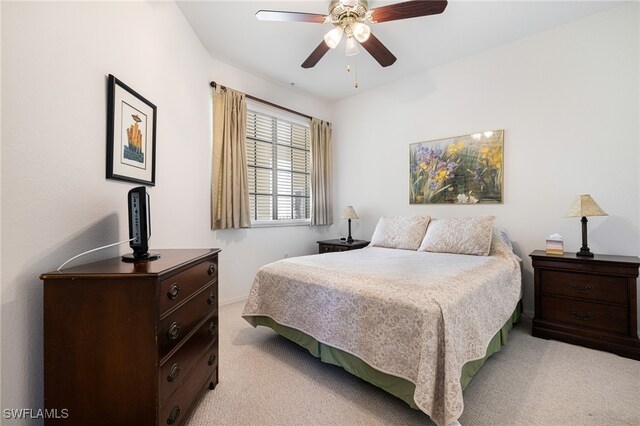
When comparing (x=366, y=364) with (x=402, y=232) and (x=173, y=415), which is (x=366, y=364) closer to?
(x=173, y=415)

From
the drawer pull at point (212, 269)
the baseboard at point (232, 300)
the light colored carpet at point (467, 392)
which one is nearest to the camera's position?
the light colored carpet at point (467, 392)

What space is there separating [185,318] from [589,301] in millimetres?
3009

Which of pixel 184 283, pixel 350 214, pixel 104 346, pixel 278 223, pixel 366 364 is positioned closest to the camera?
pixel 104 346

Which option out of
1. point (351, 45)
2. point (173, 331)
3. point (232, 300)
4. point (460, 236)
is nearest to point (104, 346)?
point (173, 331)

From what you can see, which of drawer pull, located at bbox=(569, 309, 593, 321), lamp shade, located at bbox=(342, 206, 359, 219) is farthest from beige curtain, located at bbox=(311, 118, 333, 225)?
drawer pull, located at bbox=(569, 309, 593, 321)

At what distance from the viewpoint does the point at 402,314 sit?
1.43 meters

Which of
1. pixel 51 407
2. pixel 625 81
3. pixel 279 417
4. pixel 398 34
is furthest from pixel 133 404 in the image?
pixel 625 81

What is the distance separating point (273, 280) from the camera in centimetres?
221

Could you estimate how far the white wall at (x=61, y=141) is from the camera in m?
1.03

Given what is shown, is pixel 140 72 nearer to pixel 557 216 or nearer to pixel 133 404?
pixel 133 404

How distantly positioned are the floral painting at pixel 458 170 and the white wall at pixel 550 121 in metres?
0.08

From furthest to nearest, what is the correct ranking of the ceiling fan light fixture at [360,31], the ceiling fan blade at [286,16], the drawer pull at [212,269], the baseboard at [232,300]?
the baseboard at [232,300]
the ceiling fan light fixture at [360,31]
the ceiling fan blade at [286,16]
the drawer pull at [212,269]

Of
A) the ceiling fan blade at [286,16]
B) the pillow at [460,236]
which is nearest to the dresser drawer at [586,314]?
the pillow at [460,236]

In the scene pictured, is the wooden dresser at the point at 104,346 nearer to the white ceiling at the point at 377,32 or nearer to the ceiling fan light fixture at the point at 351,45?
the ceiling fan light fixture at the point at 351,45
